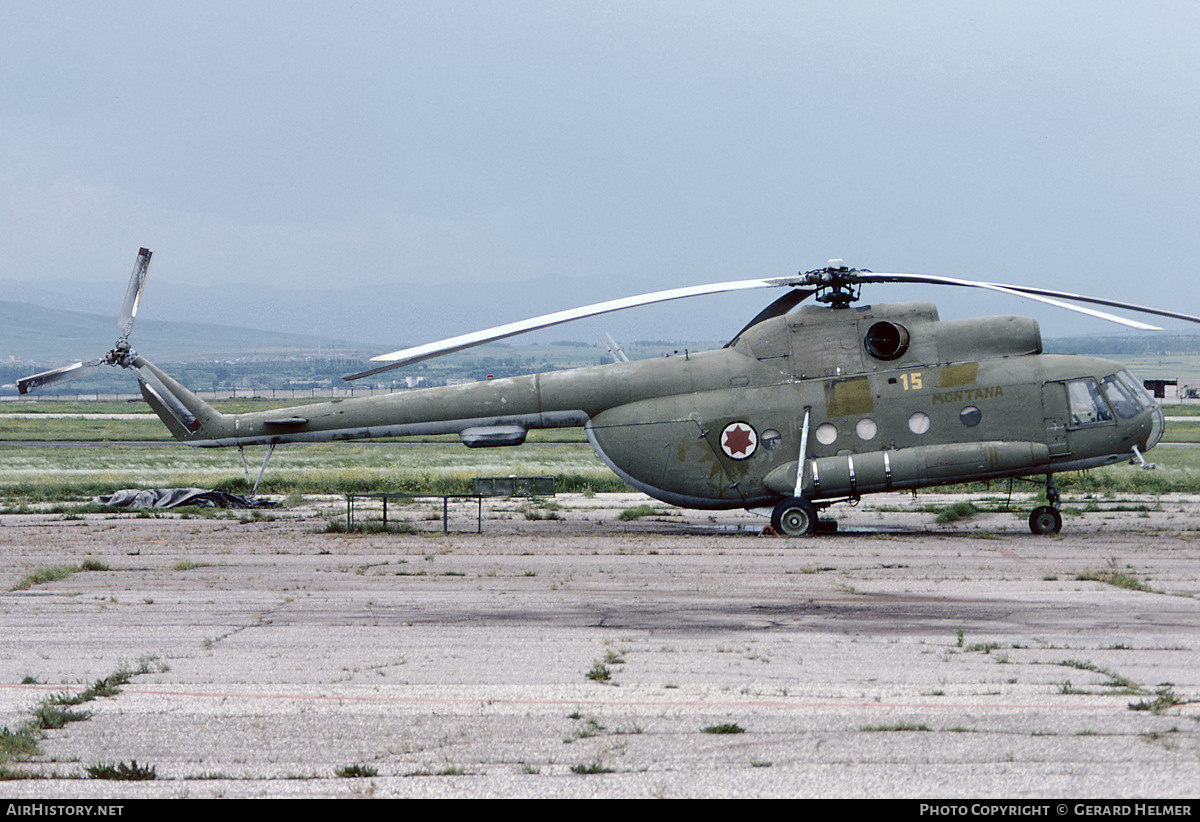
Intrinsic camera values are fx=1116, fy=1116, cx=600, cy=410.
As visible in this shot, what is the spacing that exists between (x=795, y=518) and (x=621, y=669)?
1136cm

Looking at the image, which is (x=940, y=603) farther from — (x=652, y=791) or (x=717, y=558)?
(x=652, y=791)

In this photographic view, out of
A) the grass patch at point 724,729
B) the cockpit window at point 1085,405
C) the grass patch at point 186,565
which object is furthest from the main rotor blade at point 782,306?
the grass patch at point 724,729

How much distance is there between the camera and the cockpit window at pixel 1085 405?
21062 millimetres

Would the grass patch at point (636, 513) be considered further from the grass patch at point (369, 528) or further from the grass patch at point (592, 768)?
the grass patch at point (592, 768)

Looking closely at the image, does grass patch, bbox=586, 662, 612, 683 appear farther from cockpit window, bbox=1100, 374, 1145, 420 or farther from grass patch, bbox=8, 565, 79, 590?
cockpit window, bbox=1100, 374, 1145, 420

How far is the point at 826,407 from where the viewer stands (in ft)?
70.9

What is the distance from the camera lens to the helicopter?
2105 cm

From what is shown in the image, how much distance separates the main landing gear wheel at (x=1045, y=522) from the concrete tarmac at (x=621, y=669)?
1674mm

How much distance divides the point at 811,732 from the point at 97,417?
322ft

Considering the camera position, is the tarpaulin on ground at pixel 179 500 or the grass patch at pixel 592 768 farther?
the tarpaulin on ground at pixel 179 500

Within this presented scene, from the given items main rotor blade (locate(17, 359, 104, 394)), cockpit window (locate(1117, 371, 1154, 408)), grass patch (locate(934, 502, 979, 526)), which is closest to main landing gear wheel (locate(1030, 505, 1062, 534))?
cockpit window (locate(1117, 371, 1154, 408))

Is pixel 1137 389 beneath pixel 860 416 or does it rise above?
above

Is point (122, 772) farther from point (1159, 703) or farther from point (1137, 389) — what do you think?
point (1137, 389)

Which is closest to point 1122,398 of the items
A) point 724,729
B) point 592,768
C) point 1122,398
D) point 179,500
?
point 1122,398
